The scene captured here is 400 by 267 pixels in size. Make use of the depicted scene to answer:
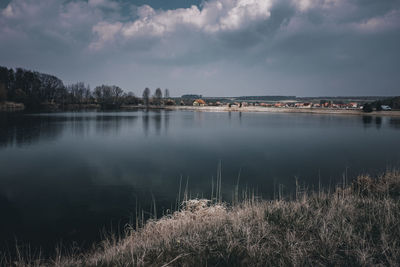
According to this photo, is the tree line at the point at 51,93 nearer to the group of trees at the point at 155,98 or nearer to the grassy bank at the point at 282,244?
the group of trees at the point at 155,98

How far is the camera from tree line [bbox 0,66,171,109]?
8155 cm

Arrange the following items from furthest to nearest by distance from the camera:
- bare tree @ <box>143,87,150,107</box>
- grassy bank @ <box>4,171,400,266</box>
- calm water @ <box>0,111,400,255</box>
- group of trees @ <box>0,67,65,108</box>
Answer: bare tree @ <box>143,87,150,107</box> → group of trees @ <box>0,67,65,108</box> → calm water @ <box>0,111,400,255</box> → grassy bank @ <box>4,171,400,266</box>

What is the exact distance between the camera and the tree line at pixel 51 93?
268 ft

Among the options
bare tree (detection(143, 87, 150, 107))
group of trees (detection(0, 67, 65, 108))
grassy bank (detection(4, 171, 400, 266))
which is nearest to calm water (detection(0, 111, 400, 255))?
Answer: grassy bank (detection(4, 171, 400, 266))

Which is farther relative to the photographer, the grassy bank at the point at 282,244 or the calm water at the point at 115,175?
the calm water at the point at 115,175

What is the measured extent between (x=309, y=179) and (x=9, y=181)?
13.9m

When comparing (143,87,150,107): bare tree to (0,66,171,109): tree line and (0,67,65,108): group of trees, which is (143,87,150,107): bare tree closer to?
(0,66,171,109): tree line

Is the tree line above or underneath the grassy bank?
above

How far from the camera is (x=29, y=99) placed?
82375 mm

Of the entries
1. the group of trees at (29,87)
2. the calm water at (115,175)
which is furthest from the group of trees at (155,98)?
the calm water at (115,175)

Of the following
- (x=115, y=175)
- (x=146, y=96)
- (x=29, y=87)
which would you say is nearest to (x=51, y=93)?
(x=29, y=87)

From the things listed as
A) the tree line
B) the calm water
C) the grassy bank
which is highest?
the tree line

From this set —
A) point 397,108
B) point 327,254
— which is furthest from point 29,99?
point 397,108

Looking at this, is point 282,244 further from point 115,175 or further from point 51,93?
point 51,93
